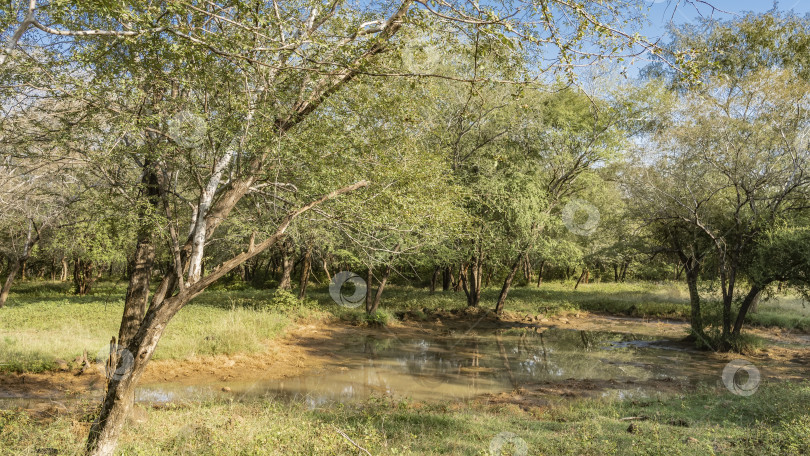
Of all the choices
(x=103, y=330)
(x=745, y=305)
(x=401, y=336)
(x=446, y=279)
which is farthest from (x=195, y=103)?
(x=446, y=279)

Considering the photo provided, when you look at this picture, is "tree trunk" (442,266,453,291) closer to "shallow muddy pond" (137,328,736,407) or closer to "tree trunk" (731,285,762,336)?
"shallow muddy pond" (137,328,736,407)

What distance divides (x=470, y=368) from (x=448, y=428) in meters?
6.69

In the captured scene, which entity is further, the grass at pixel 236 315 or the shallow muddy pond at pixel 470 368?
the grass at pixel 236 315

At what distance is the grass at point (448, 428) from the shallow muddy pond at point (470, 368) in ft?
5.39

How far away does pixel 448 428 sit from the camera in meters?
7.75

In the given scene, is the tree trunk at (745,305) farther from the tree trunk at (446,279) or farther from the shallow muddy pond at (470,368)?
the tree trunk at (446,279)

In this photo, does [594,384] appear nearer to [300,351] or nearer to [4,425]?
[300,351]

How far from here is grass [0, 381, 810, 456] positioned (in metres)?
5.87

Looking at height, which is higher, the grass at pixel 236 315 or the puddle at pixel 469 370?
the grass at pixel 236 315

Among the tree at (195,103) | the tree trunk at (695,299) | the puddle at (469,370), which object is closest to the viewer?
the tree at (195,103)

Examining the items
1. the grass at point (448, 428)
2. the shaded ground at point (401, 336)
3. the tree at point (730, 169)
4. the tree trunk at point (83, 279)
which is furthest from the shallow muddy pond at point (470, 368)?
the tree trunk at point (83, 279)

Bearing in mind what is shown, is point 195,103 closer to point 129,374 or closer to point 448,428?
point 129,374

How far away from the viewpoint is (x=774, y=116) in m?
15.0

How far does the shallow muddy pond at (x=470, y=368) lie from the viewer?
11234 mm
